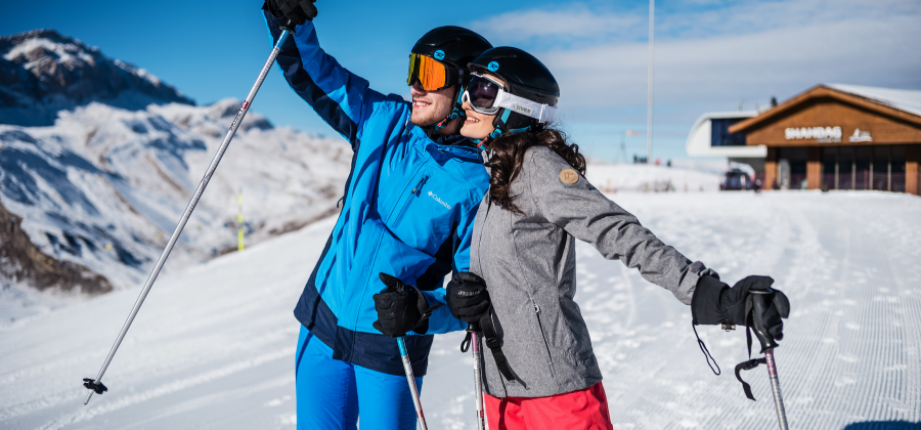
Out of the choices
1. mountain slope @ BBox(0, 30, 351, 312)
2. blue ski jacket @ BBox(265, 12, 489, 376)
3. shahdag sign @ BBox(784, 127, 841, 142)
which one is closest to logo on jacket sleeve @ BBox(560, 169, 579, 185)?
blue ski jacket @ BBox(265, 12, 489, 376)

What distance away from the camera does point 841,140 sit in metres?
25.4

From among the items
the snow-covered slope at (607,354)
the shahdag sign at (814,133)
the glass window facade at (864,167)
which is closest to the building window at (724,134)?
the shahdag sign at (814,133)

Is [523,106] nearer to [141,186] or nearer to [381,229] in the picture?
[381,229]

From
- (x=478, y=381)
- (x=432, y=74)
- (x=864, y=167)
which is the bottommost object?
(x=478, y=381)

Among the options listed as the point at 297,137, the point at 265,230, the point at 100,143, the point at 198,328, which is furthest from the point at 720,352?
the point at 297,137

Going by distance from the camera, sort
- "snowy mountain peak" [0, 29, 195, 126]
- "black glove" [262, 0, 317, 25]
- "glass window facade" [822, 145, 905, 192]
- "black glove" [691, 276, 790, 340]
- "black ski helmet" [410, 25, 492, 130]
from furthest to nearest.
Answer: "snowy mountain peak" [0, 29, 195, 126] → "glass window facade" [822, 145, 905, 192] → "black ski helmet" [410, 25, 492, 130] → "black glove" [262, 0, 317, 25] → "black glove" [691, 276, 790, 340]

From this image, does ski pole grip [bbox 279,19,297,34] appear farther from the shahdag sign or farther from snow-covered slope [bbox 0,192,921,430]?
the shahdag sign

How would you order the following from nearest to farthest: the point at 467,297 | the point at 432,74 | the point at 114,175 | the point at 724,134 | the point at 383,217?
the point at 467,297, the point at 383,217, the point at 432,74, the point at 114,175, the point at 724,134

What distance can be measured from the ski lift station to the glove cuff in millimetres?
26966

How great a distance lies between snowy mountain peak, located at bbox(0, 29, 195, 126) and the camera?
29750mm

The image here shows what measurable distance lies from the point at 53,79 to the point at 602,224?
1612 inches

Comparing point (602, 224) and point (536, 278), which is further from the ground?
point (602, 224)

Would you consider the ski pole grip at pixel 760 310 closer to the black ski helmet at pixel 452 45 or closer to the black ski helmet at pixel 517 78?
the black ski helmet at pixel 517 78

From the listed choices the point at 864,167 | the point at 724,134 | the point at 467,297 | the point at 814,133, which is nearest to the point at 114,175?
the point at 467,297
